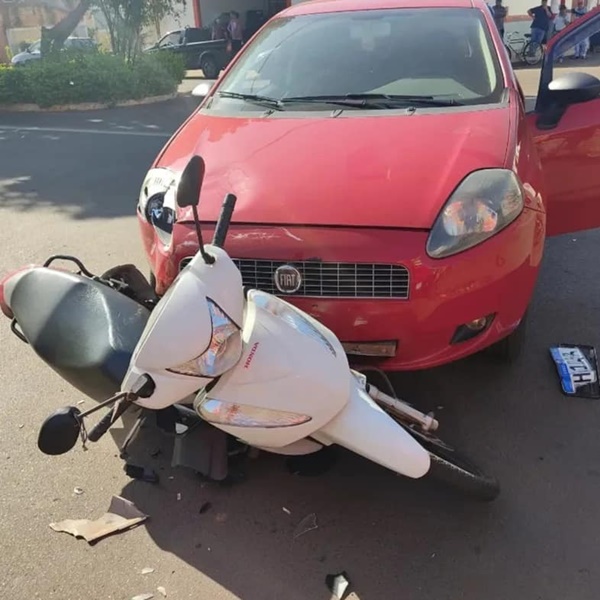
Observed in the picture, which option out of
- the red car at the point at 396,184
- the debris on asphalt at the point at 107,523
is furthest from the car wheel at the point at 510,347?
the debris on asphalt at the point at 107,523

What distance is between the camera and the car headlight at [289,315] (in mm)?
2123

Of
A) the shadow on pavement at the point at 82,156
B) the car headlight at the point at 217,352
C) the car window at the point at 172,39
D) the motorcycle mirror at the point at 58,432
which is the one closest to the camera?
the motorcycle mirror at the point at 58,432

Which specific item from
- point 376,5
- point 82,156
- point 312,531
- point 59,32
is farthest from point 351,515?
point 59,32

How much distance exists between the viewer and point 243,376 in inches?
78.5

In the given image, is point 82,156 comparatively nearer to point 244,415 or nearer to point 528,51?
point 244,415

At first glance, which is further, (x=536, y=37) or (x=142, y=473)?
(x=536, y=37)

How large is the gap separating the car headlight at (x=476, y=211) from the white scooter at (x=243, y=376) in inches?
25.8

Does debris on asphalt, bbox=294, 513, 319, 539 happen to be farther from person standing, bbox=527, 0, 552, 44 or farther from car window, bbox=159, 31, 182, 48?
car window, bbox=159, 31, 182, 48

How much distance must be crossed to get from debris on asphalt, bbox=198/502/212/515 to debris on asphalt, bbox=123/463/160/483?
255 millimetres

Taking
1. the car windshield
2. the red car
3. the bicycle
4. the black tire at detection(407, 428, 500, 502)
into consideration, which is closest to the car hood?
the red car

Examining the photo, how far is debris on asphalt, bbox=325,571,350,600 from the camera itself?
2.27 metres

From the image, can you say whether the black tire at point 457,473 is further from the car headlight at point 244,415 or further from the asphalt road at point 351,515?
the car headlight at point 244,415

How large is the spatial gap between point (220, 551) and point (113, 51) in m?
15.0

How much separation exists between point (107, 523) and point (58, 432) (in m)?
1.02
